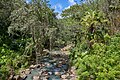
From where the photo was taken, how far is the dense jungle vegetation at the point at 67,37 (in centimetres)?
1581

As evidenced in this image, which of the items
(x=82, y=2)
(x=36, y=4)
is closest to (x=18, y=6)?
(x=36, y=4)

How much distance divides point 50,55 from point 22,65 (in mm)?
6120

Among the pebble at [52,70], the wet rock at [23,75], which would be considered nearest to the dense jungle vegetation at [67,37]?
the wet rock at [23,75]

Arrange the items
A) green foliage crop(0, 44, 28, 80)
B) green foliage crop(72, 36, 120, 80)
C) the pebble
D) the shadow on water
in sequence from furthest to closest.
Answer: the shadow on water
the pebble
green foliage crop(0, 44, 28, 80)
green foliage crop(72, 36, 120, 80)

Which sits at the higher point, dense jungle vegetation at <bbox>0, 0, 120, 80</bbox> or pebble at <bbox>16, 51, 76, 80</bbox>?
dense jungle vegetation at <bbox>0, 0, 120, 80</bbox>

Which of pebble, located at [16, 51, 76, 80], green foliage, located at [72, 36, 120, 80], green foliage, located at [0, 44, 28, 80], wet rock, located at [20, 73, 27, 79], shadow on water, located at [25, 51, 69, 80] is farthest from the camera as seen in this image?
shadow on water, located at [25, 51, 69, 80]

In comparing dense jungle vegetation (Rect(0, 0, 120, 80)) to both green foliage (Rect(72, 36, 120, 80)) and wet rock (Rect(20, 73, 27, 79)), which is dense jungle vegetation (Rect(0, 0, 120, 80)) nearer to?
green foliage (Rect(72, 36, 120, 80))

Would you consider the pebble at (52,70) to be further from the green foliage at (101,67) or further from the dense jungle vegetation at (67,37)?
the green foliage at (101,67)

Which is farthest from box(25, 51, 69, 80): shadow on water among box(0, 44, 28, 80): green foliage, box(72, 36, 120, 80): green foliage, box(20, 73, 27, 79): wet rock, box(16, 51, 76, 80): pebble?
box(72, 36, 120, 80): green foliage

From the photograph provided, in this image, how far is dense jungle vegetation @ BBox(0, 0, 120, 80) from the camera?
15813 mm

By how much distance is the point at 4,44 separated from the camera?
24.8m

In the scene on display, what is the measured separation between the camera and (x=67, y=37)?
3138 centimetres

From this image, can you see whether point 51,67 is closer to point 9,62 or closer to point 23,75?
point 23,75

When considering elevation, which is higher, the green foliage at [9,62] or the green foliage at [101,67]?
the green foliage at [9,62]
